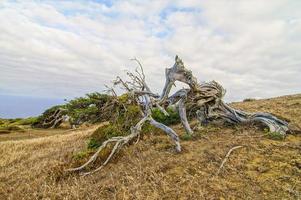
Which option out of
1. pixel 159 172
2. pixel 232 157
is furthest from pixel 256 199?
pixel 159 172

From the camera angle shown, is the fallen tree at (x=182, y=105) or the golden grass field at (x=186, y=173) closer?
the golden grass field at (x=186, y=173)

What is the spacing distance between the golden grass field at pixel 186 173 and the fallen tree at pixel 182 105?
0.43 meters

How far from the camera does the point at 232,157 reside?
7.91 m

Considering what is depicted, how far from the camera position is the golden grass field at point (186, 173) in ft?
21.7

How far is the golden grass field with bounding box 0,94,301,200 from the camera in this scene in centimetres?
661

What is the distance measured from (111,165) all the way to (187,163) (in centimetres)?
266

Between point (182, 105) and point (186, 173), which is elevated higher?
point (182, 105)

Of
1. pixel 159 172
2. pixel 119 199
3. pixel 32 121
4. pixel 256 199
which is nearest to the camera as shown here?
pixel 256 199

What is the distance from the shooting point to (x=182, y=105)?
10.8 m

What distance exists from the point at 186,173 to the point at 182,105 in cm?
372

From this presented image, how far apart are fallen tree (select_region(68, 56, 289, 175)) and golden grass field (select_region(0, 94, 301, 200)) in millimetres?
429

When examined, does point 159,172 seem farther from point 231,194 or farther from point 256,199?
point 256,199

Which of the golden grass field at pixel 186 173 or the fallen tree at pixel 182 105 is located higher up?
the fallen tree at pixel 182 105

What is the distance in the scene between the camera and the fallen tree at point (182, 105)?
32.3ft
